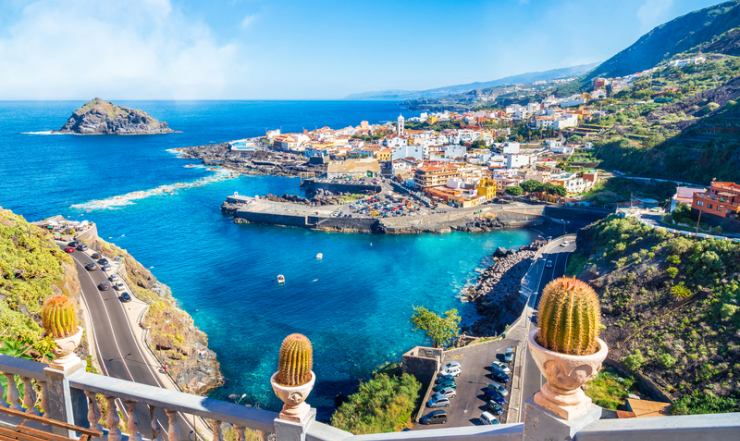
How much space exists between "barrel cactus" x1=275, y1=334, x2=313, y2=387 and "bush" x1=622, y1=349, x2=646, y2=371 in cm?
1294

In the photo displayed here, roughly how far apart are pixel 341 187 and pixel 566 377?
40089 mm

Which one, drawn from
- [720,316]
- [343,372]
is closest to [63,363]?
[343,372]

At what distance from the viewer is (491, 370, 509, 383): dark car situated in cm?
1209

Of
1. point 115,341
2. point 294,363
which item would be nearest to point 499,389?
point 294,363

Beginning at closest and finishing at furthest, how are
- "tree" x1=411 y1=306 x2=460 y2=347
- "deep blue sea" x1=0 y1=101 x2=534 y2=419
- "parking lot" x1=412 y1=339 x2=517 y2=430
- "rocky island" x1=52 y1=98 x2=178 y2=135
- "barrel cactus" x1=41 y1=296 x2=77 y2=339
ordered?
1. "barrel cactus" x1=41 y1=296 x2=77 y2=339
2. "parking lot" x1=412 y1=339 x2=517 y2=430
3. "tree" x1=411 y1=306 x2=460 y2=347
4. "deep blue sea" x1=0 y1=101 x2=534 y2=419
5. "rocky island" x1=52 y1=98 x2=178 y2=135

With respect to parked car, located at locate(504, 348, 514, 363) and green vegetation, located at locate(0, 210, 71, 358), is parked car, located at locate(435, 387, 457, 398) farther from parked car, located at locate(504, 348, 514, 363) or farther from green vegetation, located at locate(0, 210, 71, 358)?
green vegetation, located at locate(0, 210, 71, 358)

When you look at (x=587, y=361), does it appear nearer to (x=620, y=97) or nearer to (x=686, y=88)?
(x=686, y=88)

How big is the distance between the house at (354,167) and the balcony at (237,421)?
43787 mm

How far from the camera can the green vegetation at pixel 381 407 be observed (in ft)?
34.4

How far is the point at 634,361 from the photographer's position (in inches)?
474

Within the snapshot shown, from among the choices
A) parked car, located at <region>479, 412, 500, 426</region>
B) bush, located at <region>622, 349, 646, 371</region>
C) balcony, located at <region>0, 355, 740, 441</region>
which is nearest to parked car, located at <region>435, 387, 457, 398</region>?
parked car, located at <region>479, 412, 500, 426</region>

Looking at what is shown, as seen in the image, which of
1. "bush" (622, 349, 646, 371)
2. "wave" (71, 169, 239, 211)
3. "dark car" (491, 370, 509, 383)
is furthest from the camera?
"wave" (71, 169, 239, 211)

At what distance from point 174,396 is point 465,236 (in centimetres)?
2897

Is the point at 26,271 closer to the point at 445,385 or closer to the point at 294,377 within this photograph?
the point at 445,385
